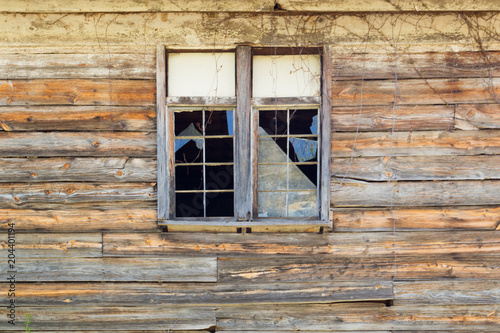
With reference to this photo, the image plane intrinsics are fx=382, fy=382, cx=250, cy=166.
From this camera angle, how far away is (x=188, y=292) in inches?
133

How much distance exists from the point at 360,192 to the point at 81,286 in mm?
2593

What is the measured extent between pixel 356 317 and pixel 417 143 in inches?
64.3

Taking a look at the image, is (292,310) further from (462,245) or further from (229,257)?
(462,245)

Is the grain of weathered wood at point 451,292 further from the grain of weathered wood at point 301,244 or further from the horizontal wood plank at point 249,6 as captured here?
the horizontal wood plank at point 249,6

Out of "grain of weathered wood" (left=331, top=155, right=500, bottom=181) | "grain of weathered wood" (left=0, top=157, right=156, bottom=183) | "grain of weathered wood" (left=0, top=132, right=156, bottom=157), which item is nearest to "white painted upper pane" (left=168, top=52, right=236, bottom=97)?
"grain of weathered wood" (left=0, top=132, right=156, bottom=157)

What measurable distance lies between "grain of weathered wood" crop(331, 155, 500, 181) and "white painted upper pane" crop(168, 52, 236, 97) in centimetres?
118

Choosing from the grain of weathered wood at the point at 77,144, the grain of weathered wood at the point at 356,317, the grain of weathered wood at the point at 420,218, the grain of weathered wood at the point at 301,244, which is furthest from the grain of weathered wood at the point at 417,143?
the grain of weathered wood at the point at 77,144

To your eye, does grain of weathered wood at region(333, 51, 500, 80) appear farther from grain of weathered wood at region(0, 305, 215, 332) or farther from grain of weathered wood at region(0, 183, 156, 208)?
grain of weathered wood at region(0, 305, 215, 332)

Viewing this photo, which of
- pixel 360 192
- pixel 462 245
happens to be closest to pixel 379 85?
pixel 360 192

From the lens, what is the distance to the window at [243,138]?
3314 millimetres

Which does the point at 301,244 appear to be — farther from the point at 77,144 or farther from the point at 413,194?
the point at 77,144

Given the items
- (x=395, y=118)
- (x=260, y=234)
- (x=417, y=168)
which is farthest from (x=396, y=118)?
(x=260, y=234)

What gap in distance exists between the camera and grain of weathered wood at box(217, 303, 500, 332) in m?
3.40

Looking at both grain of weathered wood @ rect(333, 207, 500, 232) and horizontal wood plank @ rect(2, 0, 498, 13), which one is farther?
grain of weathered wood @ rect(333, 207, 500, 232)
